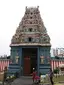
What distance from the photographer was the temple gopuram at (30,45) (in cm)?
3062

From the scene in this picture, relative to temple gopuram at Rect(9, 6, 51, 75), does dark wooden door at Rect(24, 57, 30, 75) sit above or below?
below

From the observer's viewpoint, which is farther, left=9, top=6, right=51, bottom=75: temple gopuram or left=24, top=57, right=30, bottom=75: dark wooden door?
left=24, top=57, right=30, bottom=75: dark wooden door

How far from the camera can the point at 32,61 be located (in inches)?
1300

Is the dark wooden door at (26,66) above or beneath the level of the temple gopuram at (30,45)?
beneath

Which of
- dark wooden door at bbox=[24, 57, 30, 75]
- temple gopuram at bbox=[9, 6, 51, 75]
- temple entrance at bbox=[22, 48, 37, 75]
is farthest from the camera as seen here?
temple entrance at bbox=[22, 48, 37, 75]

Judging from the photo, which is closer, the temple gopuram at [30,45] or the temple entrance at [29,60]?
the temple gopuram at [30,45]

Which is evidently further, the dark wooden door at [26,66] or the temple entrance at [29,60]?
the temple entrance at [29,60]

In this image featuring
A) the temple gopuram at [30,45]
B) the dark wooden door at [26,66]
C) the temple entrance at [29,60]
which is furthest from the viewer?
the temple entrance at [29,60]

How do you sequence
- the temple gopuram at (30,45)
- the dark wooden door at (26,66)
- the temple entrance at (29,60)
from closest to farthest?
the temple gopuram at (30,45) < the dark wooden door at (26,66) < the temple entrance at (29,60)

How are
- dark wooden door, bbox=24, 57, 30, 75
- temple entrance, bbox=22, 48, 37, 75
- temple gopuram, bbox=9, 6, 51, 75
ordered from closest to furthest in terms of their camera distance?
1. temple gopuram, bbox=9, 6, 51, 75
2. dark wooden door, bbox=24, 57, 30, 75
3. temple entrance, bbox=22, 48, 37, 75

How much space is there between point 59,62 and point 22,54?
19.1 ft

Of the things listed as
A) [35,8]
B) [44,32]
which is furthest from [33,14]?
[44,32]

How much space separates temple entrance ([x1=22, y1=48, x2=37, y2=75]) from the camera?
105 ft

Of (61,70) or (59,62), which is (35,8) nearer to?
(59,62)
